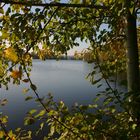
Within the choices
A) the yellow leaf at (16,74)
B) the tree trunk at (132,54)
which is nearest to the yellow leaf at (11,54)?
the yellow leaf at (16,74)

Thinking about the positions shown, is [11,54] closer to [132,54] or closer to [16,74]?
[16,74]

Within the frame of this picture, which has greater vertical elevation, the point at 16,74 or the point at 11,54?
the point at 11,54

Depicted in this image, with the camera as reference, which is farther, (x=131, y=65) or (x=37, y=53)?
(x=37, y=53)

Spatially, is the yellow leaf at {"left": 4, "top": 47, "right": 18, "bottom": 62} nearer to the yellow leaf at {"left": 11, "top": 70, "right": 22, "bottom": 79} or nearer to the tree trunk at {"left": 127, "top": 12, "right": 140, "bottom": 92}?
the yellow leaf at {"left": 11, "top": 70, "right": 22, "bottom": 79}

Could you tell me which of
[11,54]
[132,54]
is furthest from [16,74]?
[132,54]

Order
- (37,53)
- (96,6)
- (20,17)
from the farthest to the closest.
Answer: (37,53), (96,6), (20,17)

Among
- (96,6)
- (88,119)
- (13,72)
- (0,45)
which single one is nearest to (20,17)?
(0,45)

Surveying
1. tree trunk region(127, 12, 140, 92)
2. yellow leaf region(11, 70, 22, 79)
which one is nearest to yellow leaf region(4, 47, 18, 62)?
yellow leaf region(11, 70, 22, 79)

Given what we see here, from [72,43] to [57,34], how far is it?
452 millimetres

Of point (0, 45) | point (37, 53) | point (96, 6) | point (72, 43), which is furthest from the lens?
point (72, 43)

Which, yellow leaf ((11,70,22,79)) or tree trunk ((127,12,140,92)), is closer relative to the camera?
yellow leaf ((11,70,22,79))

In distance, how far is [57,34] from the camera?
157 inches

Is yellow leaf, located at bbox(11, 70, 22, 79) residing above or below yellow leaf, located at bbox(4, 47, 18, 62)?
below

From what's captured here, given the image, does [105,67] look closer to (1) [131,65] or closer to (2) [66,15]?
(1) [131,65]
